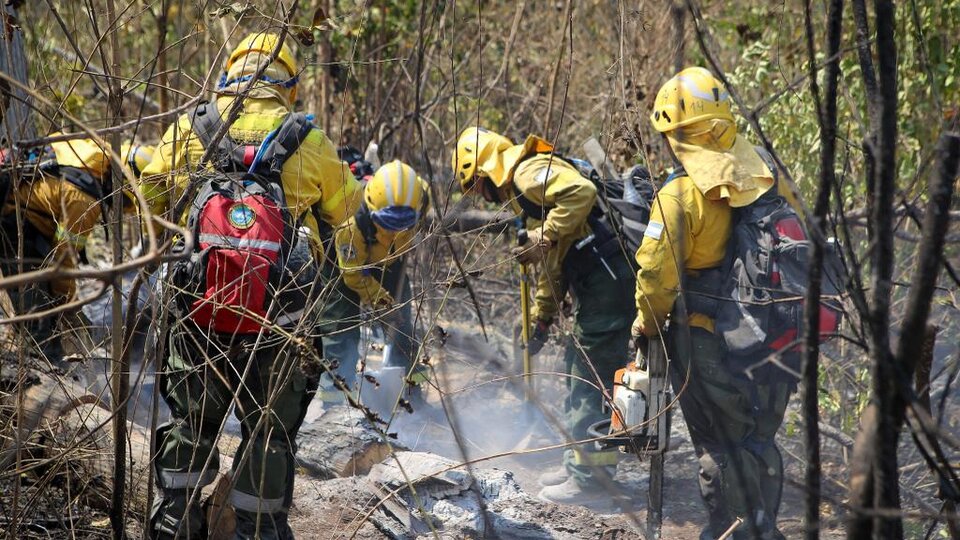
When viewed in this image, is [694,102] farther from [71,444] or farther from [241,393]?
[71,444]

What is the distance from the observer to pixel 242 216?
3414 mm

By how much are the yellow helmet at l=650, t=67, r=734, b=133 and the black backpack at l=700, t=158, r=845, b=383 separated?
440 mm

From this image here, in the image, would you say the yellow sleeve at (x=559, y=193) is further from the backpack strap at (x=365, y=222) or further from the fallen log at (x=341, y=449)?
the fallen log at (x=341, y=449)

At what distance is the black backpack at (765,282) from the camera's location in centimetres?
394

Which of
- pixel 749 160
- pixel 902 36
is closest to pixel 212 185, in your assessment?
pixel 749 160

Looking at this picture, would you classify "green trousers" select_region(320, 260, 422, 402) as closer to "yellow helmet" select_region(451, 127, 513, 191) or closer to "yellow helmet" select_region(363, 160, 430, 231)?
"yellow helmet" select_region(363, 160, 430, 231)

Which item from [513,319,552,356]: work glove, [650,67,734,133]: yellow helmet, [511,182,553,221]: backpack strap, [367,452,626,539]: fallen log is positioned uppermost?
[650,67,734,133]: yellow helmet

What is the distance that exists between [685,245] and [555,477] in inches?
77.8

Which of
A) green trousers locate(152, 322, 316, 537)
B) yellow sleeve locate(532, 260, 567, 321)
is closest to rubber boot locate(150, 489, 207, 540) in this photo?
green trousers locate(152, 322, 316, 537)

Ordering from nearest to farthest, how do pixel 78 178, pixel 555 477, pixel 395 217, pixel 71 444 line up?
pixel 71 444 < pixel 78 178 < pixel 395 217 < pixel 555 477

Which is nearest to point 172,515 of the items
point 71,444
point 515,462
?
point 71,444

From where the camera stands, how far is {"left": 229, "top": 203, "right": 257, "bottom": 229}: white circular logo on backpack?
340 cm

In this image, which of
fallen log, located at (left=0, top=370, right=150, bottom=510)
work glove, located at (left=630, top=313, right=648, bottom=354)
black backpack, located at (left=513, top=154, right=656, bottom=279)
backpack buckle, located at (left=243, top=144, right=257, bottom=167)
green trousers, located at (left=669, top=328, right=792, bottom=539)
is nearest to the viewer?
fallen log, located at (left=0, top=370, right=150, bottom=510)

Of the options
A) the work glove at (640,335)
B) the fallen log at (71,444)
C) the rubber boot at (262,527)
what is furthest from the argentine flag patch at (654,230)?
the fallen log at (71,444)
